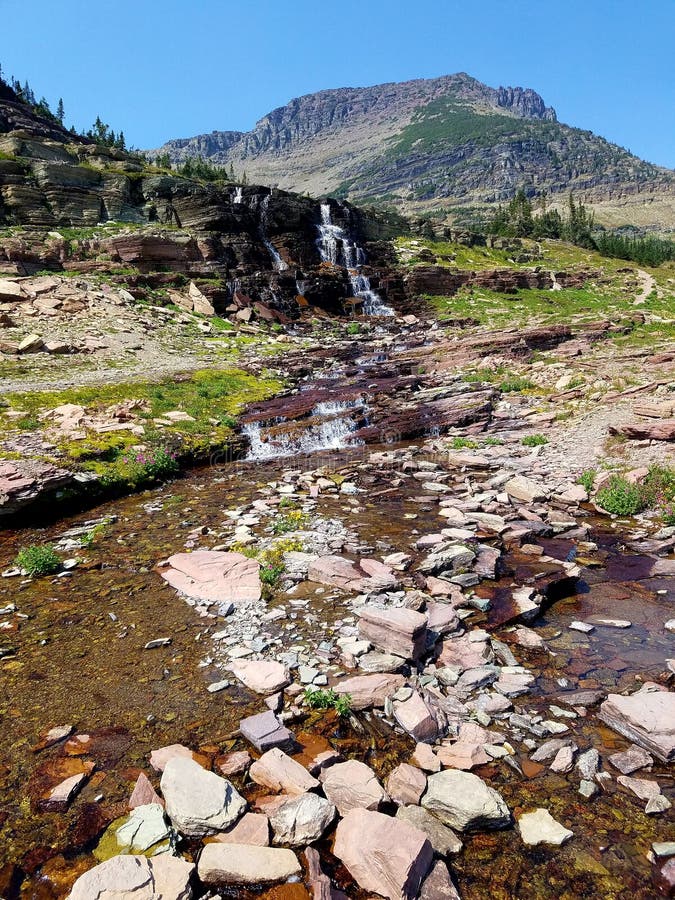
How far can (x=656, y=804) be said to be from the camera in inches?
181

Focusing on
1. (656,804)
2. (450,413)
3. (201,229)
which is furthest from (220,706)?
(201,229)

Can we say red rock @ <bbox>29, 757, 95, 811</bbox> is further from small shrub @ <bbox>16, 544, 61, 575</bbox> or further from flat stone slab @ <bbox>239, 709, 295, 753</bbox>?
small shrub @ <bbox>16, 544, 61, 575</bbox>

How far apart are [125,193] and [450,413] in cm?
5313

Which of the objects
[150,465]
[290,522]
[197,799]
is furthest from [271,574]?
[150,465]

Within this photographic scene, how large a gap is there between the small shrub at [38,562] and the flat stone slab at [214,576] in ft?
7.48

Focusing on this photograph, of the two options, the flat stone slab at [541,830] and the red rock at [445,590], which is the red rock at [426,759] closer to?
the flat stone slab at [541,830]

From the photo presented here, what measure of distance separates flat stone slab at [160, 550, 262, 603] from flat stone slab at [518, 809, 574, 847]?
5.06m

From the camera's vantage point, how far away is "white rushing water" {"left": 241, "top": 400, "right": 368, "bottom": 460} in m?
19.0

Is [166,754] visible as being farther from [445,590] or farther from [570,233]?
[570,233]

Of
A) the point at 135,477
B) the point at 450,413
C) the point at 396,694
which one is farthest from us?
the point at 450,413

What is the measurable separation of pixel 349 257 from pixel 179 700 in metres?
67.4

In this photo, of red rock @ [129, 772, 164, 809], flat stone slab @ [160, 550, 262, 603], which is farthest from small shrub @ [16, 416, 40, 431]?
red rock @ [129, 772, 164, 809]

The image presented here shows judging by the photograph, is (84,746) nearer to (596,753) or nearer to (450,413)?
(596,753)

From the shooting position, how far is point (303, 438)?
19.9m
